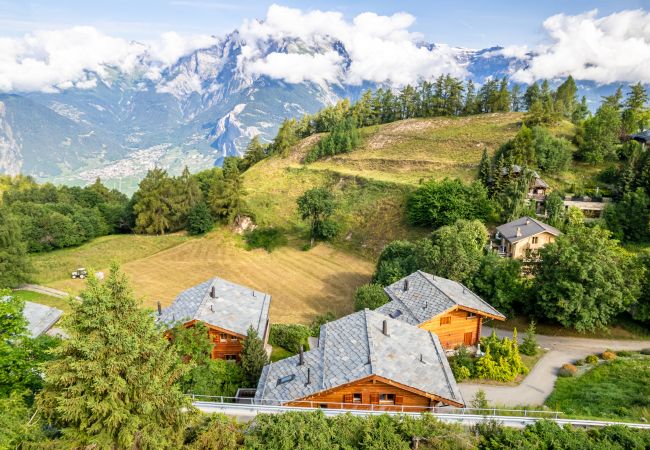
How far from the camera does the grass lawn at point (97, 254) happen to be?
61125 mm

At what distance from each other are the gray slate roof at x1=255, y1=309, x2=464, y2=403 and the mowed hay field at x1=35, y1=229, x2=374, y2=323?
23038mm

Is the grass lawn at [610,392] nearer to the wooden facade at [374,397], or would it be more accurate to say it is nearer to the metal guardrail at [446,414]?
the metal guardrail at [446,414]

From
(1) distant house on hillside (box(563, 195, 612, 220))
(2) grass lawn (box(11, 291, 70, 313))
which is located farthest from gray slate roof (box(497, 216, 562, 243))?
(2) grass lawn (box(11, 291, 70, 313))

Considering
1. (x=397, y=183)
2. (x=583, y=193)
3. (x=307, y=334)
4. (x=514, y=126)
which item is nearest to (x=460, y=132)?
(x=514, y=126)

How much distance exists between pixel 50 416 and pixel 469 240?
39.3 meters

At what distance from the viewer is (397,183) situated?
3093 inches

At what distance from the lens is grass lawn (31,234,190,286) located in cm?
6112

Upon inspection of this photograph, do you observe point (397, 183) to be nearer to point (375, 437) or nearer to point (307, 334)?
point (307, 334)

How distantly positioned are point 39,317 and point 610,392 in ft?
155

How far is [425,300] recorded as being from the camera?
111 feet

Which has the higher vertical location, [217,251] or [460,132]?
[460,132]

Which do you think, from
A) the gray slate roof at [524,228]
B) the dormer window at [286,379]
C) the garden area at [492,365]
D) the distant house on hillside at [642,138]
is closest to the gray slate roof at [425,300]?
the garden area at [492,365]

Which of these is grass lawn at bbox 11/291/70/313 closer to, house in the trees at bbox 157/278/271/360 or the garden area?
house in the trees at bbox 157/278/271/360

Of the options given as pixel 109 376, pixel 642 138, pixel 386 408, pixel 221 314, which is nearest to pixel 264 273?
pixel 221 314
